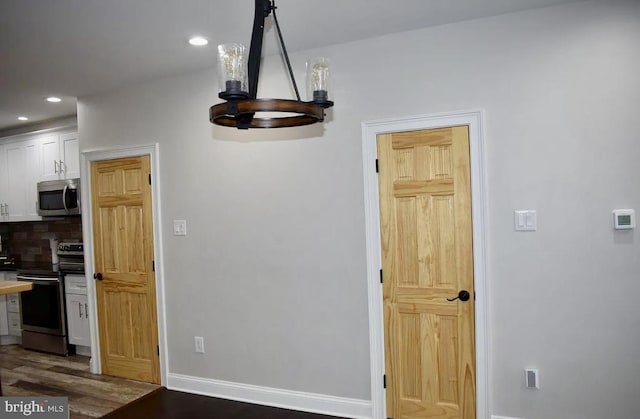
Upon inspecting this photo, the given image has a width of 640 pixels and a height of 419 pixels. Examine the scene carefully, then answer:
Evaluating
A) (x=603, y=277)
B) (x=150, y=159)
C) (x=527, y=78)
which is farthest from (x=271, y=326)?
(x=527, y=78)

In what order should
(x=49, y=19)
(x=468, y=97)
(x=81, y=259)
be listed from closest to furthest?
1. (x=49, y=19)
2. (x=468, y=97)
3. (x=81, y=259)

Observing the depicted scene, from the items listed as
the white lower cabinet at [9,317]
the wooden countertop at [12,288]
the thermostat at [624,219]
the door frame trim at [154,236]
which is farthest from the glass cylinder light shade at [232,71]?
the white lower cabinet at [9,317]

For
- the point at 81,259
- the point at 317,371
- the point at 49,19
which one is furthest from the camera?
the point at 81,259

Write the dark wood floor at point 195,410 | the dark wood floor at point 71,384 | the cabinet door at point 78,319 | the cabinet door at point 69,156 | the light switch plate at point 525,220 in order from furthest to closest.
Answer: the cabinet door at point 69,156 → the cabinet door at point 78,319 → the dark wood floor at point 71,384 → the dark wood floor at point 195,410 → the light switch plate at point 525,220

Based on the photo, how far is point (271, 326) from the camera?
3.34 m

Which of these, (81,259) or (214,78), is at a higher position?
(214,78)

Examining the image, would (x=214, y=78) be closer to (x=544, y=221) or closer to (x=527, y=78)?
(x=527, y=78)

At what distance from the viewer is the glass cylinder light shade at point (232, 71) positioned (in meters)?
1.58

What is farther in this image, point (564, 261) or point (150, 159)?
point (150, 159)

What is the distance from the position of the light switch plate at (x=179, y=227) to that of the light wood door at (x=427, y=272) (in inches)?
67.4

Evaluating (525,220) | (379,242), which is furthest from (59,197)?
(525,220)

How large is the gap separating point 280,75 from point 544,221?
6.87 feet

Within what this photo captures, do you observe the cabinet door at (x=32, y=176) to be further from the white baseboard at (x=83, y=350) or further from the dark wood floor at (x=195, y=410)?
the dark wood floor at (x=195, y=410)

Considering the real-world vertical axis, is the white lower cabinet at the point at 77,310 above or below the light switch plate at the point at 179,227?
below
